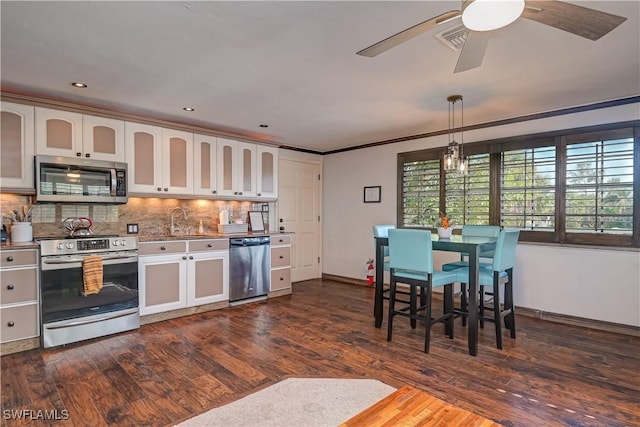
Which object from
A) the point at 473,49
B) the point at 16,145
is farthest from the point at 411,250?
the point at 16,145

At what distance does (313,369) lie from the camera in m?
2.71

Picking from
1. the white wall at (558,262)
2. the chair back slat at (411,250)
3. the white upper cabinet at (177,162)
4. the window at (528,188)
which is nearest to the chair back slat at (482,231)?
the window at (528,188)

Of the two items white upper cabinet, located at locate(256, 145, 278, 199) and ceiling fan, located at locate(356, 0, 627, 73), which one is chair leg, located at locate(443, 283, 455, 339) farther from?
white upper cabinet, located at locate(256, 145, 278, 199)

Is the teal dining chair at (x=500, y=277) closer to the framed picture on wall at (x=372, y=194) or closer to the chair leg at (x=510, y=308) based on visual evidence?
the chair leg at (x=510, y=308)

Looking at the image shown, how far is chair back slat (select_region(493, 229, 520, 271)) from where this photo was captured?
123 inches

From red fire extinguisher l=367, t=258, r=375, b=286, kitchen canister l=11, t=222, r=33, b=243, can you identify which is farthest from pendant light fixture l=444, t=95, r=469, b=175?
kitchen canister l=11, t=222, r=33, b=243

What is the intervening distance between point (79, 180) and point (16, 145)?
569mm

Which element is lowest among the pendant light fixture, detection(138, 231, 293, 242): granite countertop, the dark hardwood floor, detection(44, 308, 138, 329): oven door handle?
the dark hardwood floor

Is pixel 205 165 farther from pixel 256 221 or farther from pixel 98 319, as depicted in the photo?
pixel 98 319

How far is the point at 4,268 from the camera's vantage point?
294 cm

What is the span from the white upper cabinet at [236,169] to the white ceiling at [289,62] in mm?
705

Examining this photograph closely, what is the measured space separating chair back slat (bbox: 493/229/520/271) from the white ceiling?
1.35 m

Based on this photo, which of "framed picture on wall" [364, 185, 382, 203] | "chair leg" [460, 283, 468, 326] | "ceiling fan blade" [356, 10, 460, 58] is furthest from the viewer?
"framed picture on wall" [364, 185, 382, 203]

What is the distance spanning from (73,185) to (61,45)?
161 cm
